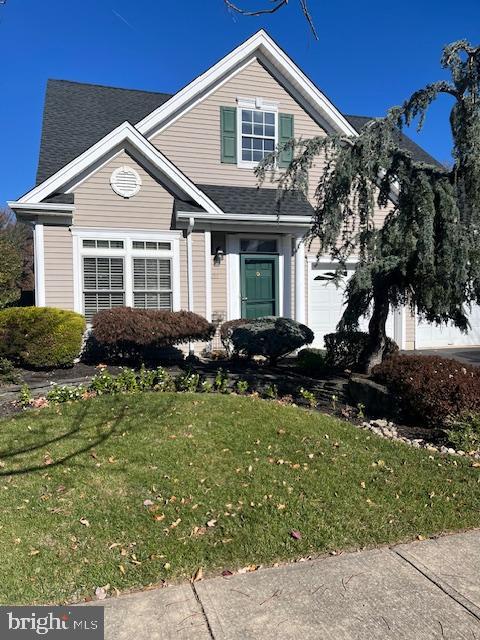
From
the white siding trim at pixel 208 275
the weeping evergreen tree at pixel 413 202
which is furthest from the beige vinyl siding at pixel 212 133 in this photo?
the weeping evergreen tree at pixel 413 202

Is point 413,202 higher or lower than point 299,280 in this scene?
higher

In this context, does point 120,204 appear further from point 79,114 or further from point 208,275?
point 79,114

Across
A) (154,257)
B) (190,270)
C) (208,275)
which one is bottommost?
(208,275)

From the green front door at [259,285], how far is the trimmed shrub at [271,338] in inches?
89.6

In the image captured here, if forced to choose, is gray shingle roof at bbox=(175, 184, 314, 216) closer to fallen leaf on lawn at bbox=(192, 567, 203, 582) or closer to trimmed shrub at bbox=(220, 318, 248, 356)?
trimmed shrub at bbox=(220, 318, 248, 356)

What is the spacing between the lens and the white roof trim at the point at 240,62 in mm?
11438

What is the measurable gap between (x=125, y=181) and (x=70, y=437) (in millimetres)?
6573

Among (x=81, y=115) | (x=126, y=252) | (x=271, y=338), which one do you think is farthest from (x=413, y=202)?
(x=81, y=115)

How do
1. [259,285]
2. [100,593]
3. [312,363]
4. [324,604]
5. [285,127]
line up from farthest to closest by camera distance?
1. [285,127]
2. [259,285]
3. [312,363]
4. [100,593]
5. [324,604]

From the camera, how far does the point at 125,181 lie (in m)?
10.1

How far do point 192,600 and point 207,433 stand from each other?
245 centimetres

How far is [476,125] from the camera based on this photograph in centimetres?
583

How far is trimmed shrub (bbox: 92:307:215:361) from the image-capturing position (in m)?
8.96

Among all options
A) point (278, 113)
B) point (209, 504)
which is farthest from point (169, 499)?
point (278, 113)
